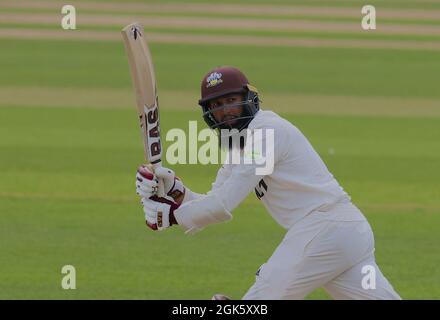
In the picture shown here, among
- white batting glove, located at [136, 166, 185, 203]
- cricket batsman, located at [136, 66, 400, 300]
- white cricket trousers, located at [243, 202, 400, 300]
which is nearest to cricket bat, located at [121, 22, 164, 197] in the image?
white batting glove, located at [136, 166, 185, 203]

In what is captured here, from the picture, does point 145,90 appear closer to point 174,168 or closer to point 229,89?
point 229,89

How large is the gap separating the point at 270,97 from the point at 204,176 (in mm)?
9576

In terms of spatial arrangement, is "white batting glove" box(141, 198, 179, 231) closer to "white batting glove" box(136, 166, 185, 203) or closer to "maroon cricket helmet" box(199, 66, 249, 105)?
"white batting glove" box(136, 166, 185, 203)

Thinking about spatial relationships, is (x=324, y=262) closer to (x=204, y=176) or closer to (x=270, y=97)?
(x=204, y=176)

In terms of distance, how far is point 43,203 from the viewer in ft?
48.6

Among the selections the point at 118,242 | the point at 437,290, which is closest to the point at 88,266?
the point at 118,242

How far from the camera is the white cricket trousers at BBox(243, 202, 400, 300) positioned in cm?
760

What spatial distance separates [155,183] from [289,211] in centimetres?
88

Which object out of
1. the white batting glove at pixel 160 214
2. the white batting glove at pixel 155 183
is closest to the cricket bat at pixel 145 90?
the white batting glove at pixel 155 183

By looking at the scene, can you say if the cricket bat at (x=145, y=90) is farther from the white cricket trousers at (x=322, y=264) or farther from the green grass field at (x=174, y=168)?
the green grass field at (x=174, y=168)

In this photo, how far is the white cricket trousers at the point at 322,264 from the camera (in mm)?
7598

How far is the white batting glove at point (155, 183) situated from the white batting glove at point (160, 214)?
9cm

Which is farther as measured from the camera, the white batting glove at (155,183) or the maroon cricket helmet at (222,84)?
the white batting glove at (155,183)

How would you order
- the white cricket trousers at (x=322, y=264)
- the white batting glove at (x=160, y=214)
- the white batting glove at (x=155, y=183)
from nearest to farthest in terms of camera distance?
the white cricket trousers at (x=322, y=264)
the white batting glove at (x=160, y=214)
the white batting glove at (x=155, y=183)
